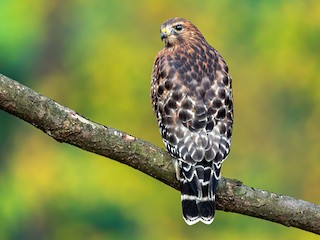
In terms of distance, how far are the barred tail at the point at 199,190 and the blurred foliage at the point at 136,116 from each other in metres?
12.6

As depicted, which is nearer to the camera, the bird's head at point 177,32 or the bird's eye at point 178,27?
the bird's head at point 177,32

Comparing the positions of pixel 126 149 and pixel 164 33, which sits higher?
pixel 164 33

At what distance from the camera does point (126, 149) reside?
5.74m

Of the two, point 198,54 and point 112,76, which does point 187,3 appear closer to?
point 112,76

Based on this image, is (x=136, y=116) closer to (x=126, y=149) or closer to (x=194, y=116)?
(x=194, y=116)

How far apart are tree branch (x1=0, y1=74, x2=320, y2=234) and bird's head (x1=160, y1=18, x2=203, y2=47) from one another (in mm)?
1475

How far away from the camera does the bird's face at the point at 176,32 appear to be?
7414mm

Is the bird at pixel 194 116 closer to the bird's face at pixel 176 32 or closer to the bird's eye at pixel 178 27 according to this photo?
the bird's face at pixel 176 32

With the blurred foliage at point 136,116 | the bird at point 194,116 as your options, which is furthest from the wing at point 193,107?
the blurred foliage at point 136,116

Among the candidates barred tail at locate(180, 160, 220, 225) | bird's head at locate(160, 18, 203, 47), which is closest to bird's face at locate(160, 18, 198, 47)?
bird's head at locate(160, 18, 203, 47)

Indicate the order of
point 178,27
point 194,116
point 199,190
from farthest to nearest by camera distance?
1. point 178,27
2. point 194,116
3. point 199,190

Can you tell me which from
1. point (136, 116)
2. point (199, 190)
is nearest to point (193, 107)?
point (199, 190)

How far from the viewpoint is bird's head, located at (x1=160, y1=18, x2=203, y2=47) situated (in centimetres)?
741

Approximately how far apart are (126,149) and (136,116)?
1464cm
